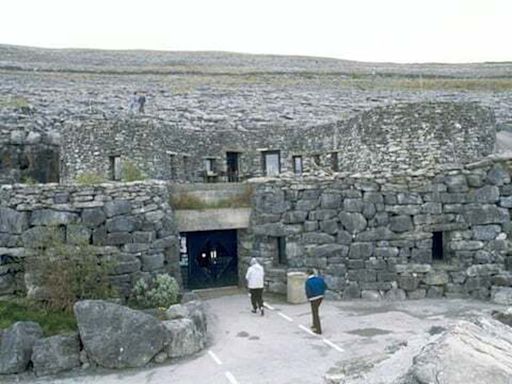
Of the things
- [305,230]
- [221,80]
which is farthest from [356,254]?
[221,80]

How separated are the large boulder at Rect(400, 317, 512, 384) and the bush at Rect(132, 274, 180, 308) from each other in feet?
28.5

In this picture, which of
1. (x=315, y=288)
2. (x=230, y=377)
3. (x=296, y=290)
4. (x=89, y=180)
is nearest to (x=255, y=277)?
(x=296, y=290)

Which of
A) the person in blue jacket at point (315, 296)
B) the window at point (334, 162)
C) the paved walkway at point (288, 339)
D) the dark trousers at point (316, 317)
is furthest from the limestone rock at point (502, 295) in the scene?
the window at point (334, 162)

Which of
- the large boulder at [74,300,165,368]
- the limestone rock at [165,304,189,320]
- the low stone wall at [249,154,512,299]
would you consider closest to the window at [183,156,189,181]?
the low stone wall at [249,154,512,299]

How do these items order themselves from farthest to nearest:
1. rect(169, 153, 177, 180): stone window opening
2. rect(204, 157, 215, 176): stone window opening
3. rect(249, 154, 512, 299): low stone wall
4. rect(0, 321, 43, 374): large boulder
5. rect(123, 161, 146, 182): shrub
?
rect(204, 157, 215, 176): stone window opening < rect(169, 153, 177, 180): stone window opening < rect(123, 161, 146, 182): shrub < rect(249, 154, 512, 299): low stone wall < rect(0, 321, 43, 374): large boulder

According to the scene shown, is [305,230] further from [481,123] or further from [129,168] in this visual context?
[481,123]

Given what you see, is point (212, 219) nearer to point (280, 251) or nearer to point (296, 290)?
point (280, 251)

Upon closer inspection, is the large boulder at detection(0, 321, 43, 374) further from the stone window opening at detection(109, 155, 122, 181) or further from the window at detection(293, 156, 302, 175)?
the window at detection(293, 156, 302, 175)

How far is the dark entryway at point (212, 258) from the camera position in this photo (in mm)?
16109

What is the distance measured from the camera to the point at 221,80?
1427 inches

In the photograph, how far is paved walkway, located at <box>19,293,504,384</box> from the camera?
30.6ft

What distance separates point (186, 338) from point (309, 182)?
19.6 feet

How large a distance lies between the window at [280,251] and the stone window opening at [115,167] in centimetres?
692

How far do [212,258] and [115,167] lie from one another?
18.0ft
